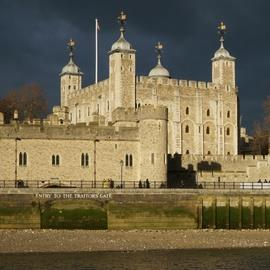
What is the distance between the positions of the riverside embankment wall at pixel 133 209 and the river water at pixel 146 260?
27.4ft

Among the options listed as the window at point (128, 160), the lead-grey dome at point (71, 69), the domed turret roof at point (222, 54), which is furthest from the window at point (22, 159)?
the lead-grey dome at point (71, 69)

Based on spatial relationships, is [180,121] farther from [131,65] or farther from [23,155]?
[23,155]

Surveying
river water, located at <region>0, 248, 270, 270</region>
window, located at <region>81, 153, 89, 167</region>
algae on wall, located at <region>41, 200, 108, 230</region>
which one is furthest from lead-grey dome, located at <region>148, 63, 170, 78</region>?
river water, located at <region>0, 248, 270, 270</region>

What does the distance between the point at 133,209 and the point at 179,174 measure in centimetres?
1792

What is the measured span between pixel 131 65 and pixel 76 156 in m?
30.4

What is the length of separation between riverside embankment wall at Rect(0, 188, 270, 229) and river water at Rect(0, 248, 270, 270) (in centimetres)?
836

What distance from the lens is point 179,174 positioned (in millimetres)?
72938

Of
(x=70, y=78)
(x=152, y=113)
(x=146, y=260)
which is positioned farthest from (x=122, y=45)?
(x=146, y=260)

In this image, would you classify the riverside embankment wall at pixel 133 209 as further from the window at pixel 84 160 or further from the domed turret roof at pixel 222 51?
the domed turret roof at pixel 222 51

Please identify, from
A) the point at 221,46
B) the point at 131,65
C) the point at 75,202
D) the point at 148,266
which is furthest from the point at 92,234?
the point at 221,46

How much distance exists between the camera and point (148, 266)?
41562 millimetres

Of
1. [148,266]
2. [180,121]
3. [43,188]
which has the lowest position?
[148,266]

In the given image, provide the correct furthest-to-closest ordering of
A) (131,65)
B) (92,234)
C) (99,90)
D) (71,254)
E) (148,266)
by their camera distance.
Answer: (99,90) < (131,65) < (92,234) < (71,254) < (148,266)

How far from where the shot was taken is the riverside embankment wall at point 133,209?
177ft
